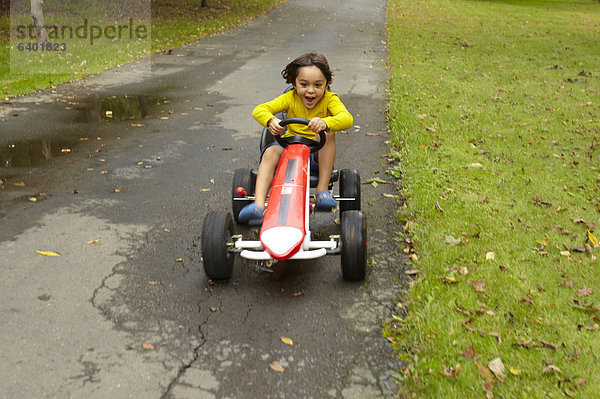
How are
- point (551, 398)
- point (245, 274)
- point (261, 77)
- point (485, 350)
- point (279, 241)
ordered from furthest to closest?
point (261, 77) < point (245, 274) < point (279, 241) < point (485, 350) < point (551, 398)

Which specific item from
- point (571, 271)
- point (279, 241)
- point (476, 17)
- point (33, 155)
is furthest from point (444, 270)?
point (476, 17)

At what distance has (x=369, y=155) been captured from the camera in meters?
7.26

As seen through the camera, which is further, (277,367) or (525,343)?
(525,343)

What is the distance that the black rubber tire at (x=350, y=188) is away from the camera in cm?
498

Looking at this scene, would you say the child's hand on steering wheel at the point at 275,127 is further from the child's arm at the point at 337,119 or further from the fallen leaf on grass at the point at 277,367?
the fallen leaf on grass at the point at 277,367

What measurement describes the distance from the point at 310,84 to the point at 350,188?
3.24 feet

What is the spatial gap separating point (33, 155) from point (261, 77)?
20.1 ft

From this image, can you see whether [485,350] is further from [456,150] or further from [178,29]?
[178,29]

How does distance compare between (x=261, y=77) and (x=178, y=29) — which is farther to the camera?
(x=178, y=29)

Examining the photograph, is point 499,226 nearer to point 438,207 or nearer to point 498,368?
point 438,207

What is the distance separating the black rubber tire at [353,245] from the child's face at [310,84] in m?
1.21

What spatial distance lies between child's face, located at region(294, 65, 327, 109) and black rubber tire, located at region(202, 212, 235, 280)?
1.36 metres

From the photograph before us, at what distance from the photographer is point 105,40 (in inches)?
660


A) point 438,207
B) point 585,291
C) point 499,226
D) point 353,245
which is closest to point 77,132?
point 438,207
